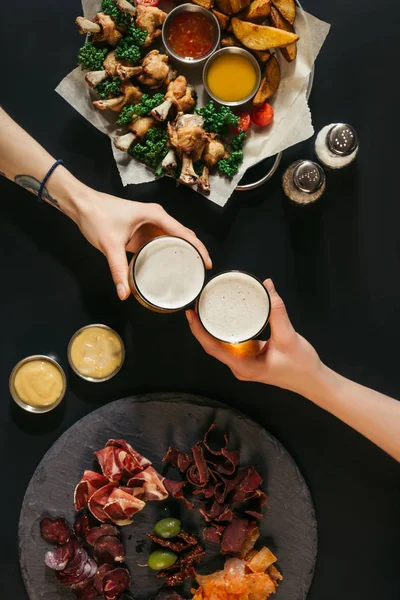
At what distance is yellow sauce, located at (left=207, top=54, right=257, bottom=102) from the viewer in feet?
8.52

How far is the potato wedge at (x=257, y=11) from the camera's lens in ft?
8.09

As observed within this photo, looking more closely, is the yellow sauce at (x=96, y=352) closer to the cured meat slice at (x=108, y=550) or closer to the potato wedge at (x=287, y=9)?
the cured meat slice at (x=108, y=550)

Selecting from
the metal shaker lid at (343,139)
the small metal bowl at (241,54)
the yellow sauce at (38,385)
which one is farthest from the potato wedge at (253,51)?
the yellow sauce at (38,385)

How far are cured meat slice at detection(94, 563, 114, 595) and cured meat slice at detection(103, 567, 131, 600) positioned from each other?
2 centimetres

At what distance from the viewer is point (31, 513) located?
270 centimetres

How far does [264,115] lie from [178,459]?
1.51 metres

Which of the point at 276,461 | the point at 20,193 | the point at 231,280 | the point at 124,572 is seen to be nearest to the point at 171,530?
the point at 124,572

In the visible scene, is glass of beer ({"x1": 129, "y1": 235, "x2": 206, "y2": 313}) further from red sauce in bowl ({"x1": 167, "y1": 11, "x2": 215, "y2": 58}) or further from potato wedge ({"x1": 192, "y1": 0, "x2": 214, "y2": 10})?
potato wedge ({"x1": 192, "y1": 0, "x2": 214, "y2": 10})

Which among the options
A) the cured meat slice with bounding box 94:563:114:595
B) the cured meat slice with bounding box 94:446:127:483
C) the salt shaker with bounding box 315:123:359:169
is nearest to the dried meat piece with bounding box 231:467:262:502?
the cured meat slice with bounding box 94:446:127:483

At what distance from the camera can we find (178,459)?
2621 mm

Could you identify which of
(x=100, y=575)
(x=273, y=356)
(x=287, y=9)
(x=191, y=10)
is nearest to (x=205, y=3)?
(x=191, y=10)

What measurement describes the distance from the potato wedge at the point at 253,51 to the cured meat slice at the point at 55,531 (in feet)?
7.13

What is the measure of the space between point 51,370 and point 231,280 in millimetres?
960

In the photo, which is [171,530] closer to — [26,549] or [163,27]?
[26,549]
